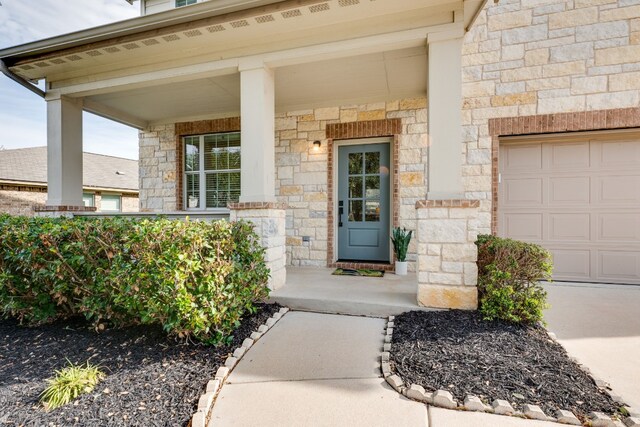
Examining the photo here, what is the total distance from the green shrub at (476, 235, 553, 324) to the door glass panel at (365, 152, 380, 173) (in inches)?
101

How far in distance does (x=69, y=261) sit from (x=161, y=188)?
12.3ft

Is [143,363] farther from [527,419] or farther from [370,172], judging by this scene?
[370,172]

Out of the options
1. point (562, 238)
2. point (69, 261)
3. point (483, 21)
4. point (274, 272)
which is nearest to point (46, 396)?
point (69, 261)

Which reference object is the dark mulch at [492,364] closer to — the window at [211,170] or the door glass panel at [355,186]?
the door glass panel at [355,186]

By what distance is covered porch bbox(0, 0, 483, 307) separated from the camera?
117 inches

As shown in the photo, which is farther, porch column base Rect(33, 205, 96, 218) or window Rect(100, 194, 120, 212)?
window Rect(100, 194, 120, 212)

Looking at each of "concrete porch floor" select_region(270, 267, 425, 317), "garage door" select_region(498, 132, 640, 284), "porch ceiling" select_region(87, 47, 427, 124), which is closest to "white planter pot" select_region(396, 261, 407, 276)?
"concrete porch floor" select_region(270, 267, 425, 317)

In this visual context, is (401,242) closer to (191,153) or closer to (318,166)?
(318,166)

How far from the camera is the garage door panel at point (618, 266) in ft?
13.4

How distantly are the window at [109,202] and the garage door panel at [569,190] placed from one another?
14.0 metres

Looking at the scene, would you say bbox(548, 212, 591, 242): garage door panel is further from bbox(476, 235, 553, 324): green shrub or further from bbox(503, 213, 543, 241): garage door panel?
bbox(476, 235, 553, 324): green shrub

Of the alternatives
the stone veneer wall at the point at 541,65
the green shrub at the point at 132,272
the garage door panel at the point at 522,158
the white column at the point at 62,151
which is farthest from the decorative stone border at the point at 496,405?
the white column at the point at 62,151

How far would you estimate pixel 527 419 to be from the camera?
64.6 inches

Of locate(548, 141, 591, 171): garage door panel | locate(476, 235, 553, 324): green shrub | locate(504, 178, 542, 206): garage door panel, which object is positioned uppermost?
locate(548, 141, 591, 171): garage door panel
